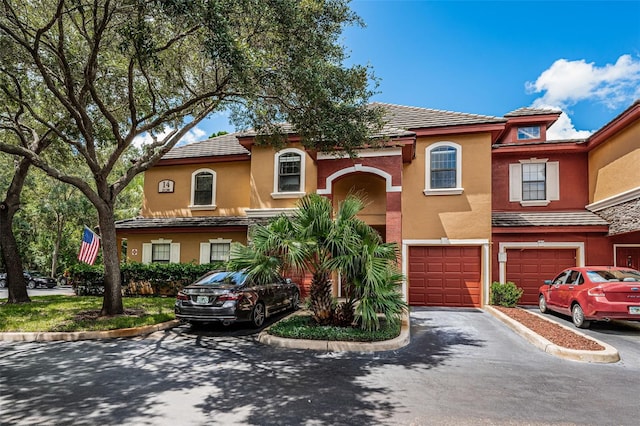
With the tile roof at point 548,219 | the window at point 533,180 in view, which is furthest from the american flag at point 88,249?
the window at point 533,180

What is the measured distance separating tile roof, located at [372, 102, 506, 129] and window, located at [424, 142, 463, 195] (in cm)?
86

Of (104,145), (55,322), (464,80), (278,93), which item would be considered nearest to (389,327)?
(278,93)

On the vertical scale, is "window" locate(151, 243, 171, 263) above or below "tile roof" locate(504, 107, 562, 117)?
below

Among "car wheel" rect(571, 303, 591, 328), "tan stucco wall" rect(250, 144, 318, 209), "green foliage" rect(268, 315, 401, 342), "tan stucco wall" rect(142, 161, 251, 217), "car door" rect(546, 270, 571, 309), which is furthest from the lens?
"tan stucco wall" rect(142, 161, 251, 217)

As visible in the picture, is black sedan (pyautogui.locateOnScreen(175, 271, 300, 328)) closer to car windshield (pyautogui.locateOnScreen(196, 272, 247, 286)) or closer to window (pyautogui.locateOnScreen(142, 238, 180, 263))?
car windshield (pyautogui.locateOnScreen(196, 272, 247, 286))

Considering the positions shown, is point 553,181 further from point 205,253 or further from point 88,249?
point 88,249

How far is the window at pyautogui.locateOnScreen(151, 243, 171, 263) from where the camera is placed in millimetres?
18230

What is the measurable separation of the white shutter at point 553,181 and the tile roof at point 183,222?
12.3 m

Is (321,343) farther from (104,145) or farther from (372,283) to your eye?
(104,145)

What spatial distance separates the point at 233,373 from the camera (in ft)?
21.0

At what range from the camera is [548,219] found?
14.7 m

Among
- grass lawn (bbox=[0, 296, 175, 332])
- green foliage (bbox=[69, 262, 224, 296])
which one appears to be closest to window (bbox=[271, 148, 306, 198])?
green foliage (bbox=[69, 262, 224, 296])

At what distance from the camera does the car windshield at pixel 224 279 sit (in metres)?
9.86

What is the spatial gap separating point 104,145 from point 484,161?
49.5 feet
